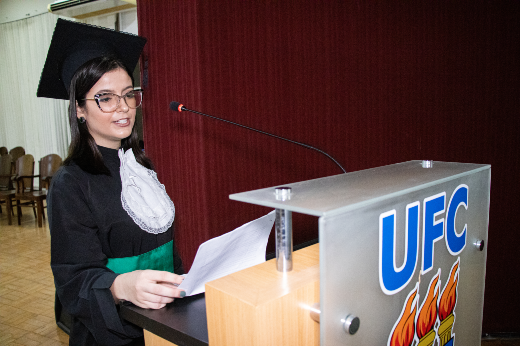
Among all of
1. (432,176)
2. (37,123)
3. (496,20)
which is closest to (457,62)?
(496,20)

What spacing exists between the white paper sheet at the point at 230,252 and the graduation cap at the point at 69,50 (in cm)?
78

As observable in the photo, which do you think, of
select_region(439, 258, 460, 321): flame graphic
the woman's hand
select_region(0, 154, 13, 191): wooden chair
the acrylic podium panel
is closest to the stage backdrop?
the woman's hand

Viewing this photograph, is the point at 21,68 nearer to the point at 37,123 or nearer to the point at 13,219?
the point at 37,123

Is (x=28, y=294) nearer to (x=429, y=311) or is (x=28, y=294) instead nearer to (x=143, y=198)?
(x=143, y=198)

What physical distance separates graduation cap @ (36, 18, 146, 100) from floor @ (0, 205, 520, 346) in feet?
6.04

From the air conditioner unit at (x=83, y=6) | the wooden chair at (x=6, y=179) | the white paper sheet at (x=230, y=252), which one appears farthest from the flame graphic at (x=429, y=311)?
the wooden chair at (x=6, y=179)

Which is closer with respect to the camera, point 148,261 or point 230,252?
point 230,252

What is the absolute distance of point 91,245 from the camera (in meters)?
1.01

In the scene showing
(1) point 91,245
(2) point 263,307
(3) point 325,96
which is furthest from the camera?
(3) point 325,96

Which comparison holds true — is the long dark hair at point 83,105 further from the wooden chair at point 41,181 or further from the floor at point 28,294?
the wooden chair at point 41,181

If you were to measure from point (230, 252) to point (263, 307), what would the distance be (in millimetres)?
218

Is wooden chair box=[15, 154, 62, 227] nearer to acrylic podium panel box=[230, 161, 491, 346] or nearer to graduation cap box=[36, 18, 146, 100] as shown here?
graduation cap box=[36, 18, 146, 100]

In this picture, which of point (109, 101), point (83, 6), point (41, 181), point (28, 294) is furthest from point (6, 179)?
point (109, 101)

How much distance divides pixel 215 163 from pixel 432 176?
1.08 meters
